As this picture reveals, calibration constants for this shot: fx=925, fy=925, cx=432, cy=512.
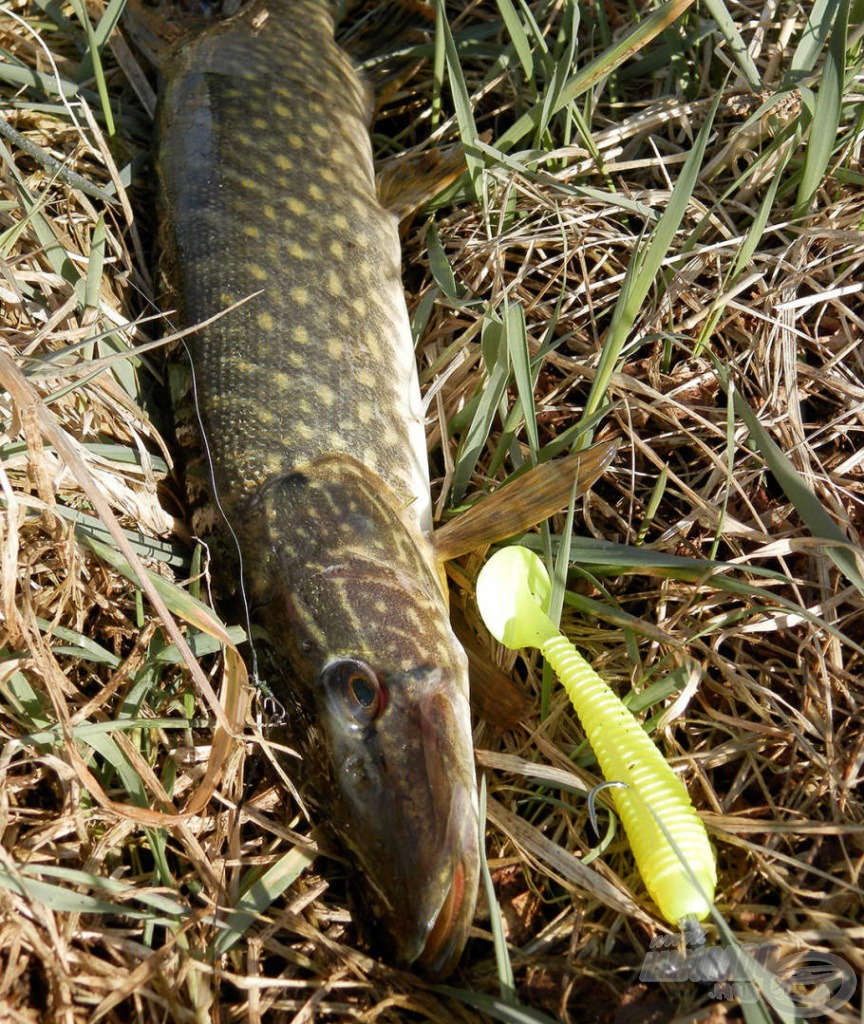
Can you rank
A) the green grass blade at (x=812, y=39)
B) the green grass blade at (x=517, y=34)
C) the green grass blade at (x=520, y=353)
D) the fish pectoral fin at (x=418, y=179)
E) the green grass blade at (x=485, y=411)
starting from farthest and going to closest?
1. the fish pectoral fin at (x=418, y=179)
2. the green grass blade at (x=517, y=34)
3. the green grass blade at (x=812, y=39)
4. the green grass blade at (x=485, y=411)
5. the green grass blade at (x=520, y=353)

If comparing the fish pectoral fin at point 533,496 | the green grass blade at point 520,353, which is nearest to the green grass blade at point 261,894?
the fish pectoral fin at point 533,496

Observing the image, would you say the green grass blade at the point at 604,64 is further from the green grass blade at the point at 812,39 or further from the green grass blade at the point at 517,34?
the green grass blade at the point at 812,39

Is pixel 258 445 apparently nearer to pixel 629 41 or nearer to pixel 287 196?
pixel 287 196

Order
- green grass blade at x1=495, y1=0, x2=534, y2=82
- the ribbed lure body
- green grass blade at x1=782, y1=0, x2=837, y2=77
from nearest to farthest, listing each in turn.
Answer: the ribbed lure body → green grass blade at x1=782, y1=0, x2=837, y2=77 → green grass blade at x1=495, y1=0, x2=534, y2=82

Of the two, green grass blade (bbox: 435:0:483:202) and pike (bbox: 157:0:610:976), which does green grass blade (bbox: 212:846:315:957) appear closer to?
pike (bbox: 157:0:610:976)

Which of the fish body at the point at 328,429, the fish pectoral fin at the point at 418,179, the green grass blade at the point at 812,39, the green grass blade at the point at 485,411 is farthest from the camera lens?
the fish pectoral fin at the point at 418,179

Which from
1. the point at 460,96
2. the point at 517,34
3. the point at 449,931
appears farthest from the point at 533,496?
the point at 517,34

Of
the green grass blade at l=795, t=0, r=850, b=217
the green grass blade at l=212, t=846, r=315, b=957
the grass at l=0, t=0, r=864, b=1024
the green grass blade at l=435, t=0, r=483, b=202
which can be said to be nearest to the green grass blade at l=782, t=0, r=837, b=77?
the grass at l=0, t=0, r=864, b=1024
